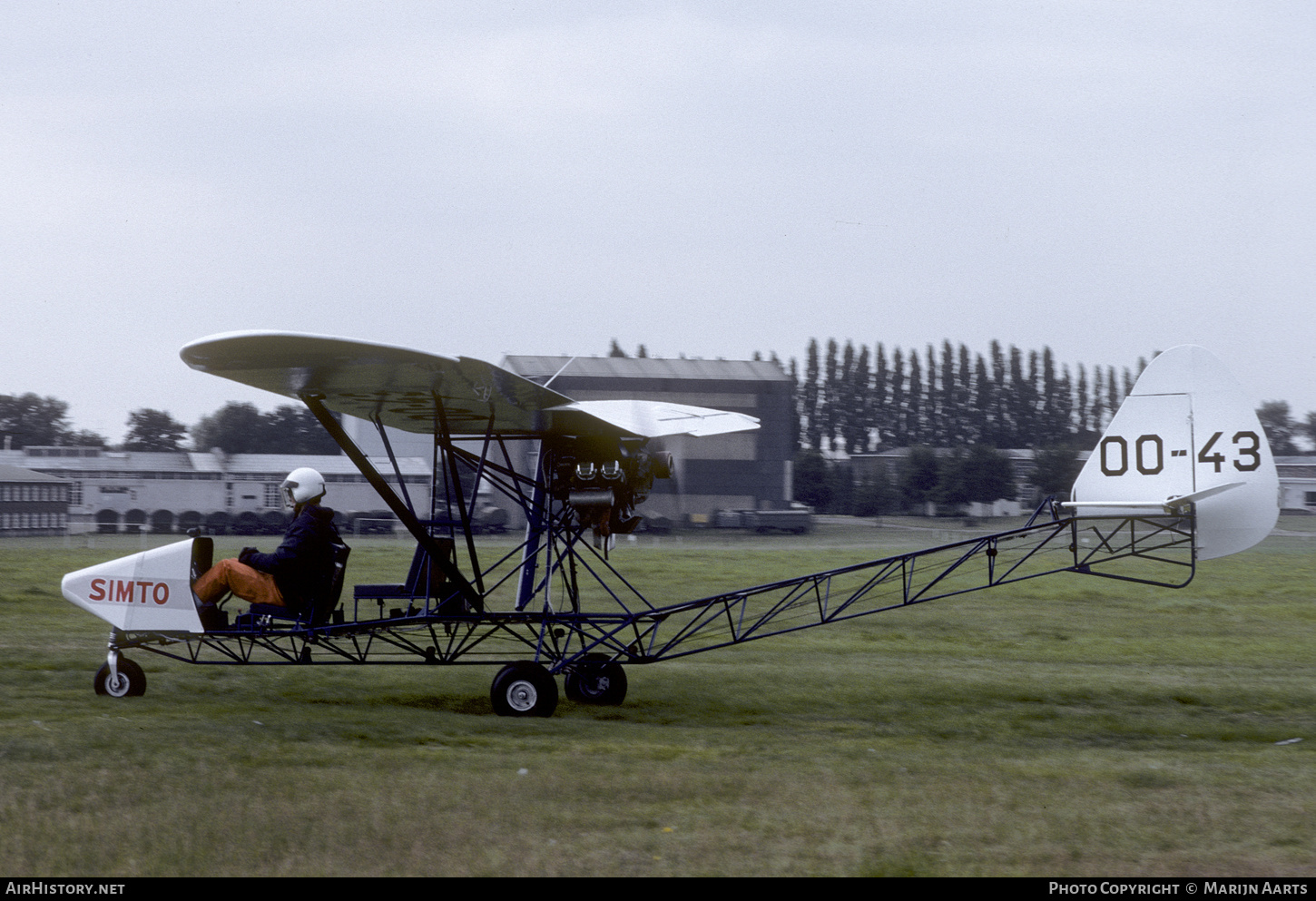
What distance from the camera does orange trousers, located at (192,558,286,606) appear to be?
957cm

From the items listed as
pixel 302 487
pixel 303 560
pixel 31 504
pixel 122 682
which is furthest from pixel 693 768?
pixel 31 504

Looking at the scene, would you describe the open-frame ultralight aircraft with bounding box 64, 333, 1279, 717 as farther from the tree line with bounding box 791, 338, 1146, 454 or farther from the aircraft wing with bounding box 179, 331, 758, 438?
the tree line with bounding box 791, 338, 1146, 454

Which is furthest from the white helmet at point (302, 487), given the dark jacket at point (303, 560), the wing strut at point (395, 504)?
the wing strut at point (395, 504)

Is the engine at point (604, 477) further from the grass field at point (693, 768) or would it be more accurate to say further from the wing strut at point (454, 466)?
the grass field at point (693, 768)

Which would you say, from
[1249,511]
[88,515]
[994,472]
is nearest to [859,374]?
[994,472]

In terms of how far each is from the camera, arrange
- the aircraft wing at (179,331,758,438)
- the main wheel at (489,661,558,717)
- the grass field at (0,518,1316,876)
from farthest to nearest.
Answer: the main wheel at (489,661,558,717)
the aircraft wing at (179,331,758,438)
the grass field at (0,518,1316,876)

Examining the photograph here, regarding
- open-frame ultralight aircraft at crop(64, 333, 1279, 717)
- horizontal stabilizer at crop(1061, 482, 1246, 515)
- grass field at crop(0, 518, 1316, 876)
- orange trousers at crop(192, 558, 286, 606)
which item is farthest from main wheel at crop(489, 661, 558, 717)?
horizontal stabilizer at crop(1061, 482, 1246, 515)

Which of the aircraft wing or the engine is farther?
the engine

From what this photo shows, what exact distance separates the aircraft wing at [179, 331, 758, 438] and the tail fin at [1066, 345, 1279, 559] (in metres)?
3.64

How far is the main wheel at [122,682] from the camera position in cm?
966

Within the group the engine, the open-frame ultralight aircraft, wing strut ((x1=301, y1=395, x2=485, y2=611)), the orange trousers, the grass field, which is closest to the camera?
the grass field

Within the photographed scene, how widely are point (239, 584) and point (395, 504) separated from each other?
173 cm

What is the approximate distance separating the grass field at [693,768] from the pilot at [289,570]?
97 centimetres

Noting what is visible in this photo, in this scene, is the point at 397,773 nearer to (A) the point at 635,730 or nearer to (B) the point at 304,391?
(A) the point at 635,730
